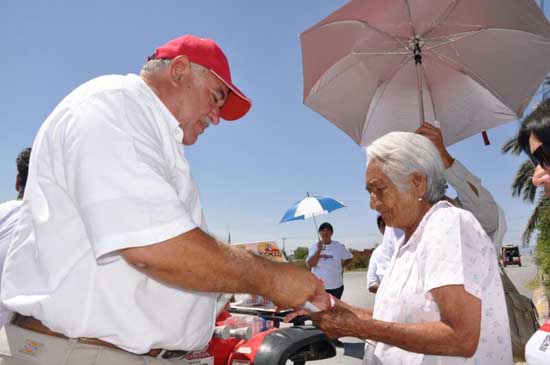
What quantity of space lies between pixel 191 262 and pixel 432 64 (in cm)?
331

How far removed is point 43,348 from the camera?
63.0 inches

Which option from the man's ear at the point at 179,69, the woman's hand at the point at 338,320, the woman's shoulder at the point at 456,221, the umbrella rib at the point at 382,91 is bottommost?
the woman's hand at the point at 338,320

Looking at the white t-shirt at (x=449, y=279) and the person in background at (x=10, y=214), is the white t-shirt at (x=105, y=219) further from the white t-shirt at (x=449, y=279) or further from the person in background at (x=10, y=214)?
the person in background at (x=10, y=214)

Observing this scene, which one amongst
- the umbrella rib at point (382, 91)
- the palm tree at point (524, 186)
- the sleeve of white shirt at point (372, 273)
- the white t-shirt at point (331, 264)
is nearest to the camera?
the umbrella rib at point (382, 91)

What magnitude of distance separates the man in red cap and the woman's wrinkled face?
1.96 feet

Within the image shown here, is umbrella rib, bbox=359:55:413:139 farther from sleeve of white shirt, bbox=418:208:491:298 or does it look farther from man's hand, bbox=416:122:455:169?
sleeve of white shirt, bbox=418:208:491:298

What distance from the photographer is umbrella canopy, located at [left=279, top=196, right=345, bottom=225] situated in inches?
413

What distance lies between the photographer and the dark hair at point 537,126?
2.18 meters

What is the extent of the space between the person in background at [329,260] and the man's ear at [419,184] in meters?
6.19

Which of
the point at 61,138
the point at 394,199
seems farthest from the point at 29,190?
the point at 394,199

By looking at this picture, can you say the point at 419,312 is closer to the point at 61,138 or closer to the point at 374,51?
the point at 61,138

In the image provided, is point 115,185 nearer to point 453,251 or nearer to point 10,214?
point 453,251

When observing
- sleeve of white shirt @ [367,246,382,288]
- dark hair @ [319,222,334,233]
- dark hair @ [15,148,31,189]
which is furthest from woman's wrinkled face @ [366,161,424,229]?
dark hair @ [319,222,334,233]

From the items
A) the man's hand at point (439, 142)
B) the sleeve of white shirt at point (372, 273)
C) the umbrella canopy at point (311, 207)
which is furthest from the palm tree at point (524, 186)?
the man's hand at point (439, 142)
